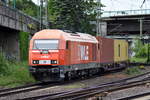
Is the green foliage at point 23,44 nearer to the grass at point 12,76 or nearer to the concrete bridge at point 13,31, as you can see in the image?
the concrete bridge at point 13,31

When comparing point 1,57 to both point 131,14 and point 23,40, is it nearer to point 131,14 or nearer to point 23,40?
point 23,40

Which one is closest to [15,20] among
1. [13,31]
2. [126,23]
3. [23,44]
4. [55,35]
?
[13,31]

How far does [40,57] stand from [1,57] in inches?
126

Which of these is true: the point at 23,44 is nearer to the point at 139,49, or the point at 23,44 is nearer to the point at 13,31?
the point at 13,31

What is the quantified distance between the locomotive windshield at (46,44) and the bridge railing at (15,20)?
6.91 meters

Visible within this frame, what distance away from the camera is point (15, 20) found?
2902 cm

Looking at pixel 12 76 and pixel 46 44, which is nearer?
pixel 46 44

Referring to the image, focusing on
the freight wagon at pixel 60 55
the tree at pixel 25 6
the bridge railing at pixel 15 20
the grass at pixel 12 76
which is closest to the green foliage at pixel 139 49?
the tree at pixel 25 6

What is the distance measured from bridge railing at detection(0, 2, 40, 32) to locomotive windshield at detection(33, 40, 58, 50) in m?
6.91

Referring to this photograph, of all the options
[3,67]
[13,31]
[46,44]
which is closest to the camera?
[46,44]

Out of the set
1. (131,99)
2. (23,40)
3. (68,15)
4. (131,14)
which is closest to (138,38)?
(131,14)

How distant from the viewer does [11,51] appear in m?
31.0

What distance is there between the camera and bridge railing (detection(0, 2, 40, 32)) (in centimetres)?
2613

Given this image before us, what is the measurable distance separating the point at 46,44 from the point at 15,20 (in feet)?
34.0
